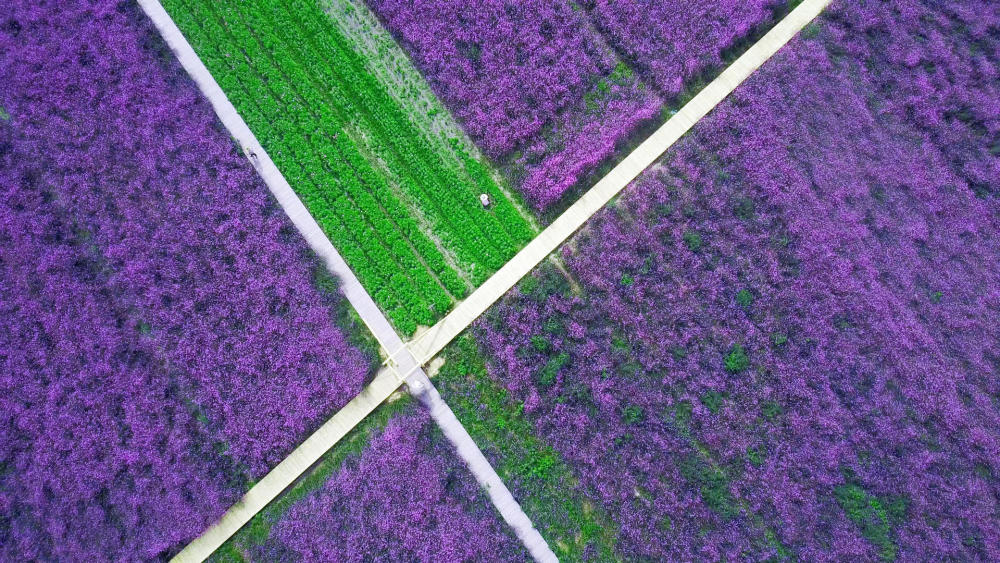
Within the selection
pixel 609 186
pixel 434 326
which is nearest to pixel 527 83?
pixel 609 186

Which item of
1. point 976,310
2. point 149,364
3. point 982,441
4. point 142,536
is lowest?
point 982,441

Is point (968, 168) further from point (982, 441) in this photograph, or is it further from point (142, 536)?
point (142, 536)

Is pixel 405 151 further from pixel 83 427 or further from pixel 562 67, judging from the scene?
pixel 83 427

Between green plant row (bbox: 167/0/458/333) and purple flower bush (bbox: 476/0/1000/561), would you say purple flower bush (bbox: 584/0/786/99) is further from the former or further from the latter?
green plant row (bbox: 167/0/458/333)

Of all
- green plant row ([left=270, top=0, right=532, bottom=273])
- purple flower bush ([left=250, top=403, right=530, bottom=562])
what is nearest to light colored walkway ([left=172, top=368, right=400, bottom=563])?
purple flower bush ([left=250, top=403, right=530, bottom=562])

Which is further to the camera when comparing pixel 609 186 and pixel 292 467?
pixel 609 186

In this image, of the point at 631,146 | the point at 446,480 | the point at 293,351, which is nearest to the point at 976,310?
the point at 631,146

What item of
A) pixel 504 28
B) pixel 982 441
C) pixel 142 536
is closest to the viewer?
pixel 142 536
